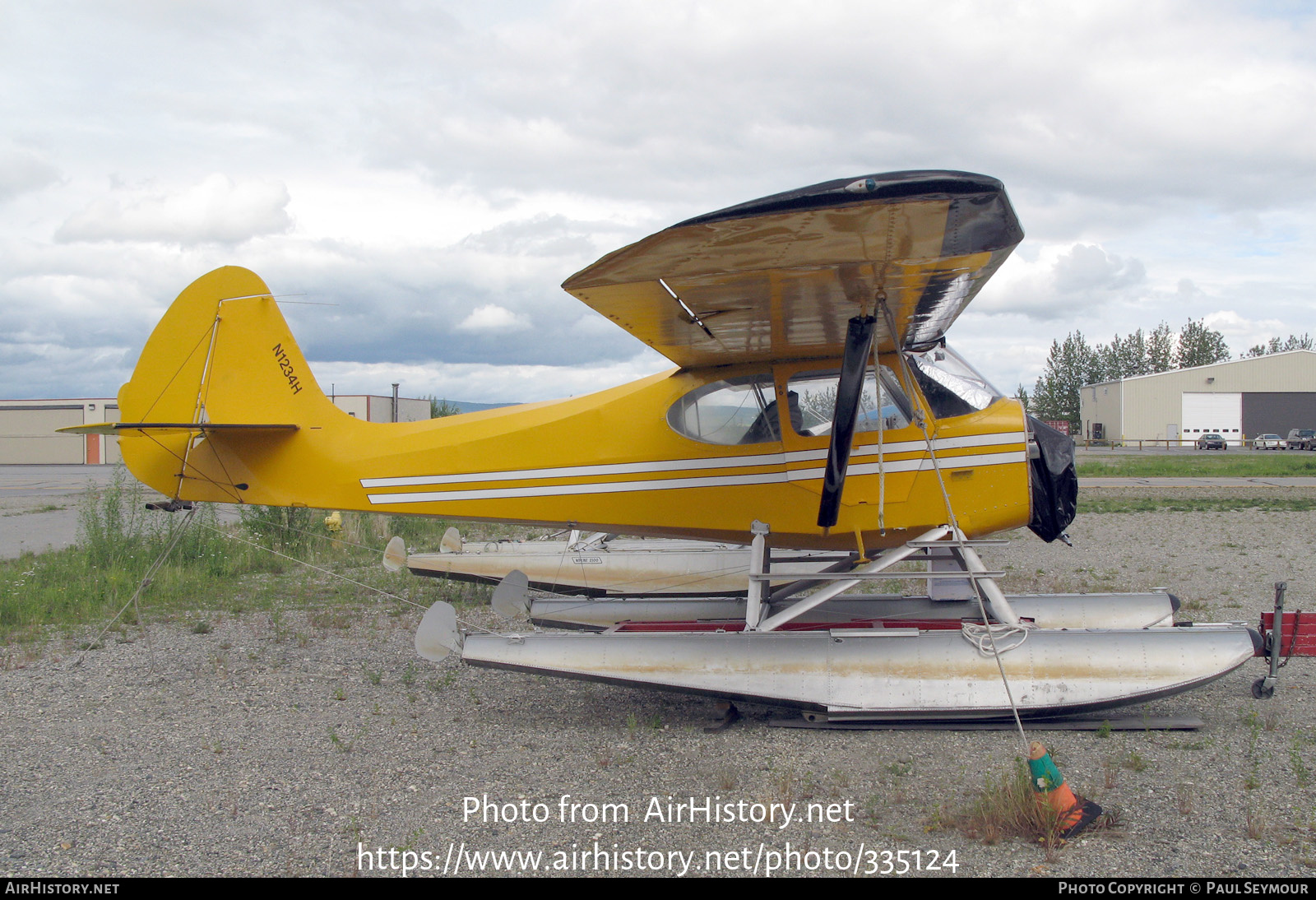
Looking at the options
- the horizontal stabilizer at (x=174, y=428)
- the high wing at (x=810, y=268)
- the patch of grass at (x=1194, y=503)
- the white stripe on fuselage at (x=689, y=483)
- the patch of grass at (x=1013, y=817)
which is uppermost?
the high wing at (x=810, y=268)

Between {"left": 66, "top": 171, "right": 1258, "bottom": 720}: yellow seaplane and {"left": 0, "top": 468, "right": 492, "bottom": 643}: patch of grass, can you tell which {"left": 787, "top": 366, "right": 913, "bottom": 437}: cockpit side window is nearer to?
{"left": 66, "top": 171, "right": 1258, "bottom": 720}: yellow seaplane

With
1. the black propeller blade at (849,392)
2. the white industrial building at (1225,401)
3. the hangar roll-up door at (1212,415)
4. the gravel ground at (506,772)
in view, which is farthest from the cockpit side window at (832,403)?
the hangar roll-up door at (1212,415)

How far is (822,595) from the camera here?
18.6ft

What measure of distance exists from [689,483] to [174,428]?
13.2ft

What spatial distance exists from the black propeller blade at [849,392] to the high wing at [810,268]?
19 centimetres

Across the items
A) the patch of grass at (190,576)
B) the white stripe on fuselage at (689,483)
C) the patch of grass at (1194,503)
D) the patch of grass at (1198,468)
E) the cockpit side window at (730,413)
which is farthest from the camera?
the patch of grass at (1198,468)

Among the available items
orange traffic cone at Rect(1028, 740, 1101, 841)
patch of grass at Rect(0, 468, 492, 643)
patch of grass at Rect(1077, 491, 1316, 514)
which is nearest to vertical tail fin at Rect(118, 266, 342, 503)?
patch of grass at Rect(0, 468, 492, 643)

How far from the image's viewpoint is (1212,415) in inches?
2363

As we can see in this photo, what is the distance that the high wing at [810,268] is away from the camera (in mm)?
3961

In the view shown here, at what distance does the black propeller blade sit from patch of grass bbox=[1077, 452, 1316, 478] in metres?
25.6

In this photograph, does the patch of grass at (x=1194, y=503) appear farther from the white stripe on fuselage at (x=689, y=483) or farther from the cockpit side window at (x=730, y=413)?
the cockpit side window at (x=730, y=413)

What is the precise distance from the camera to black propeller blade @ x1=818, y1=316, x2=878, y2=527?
5.32 meters
